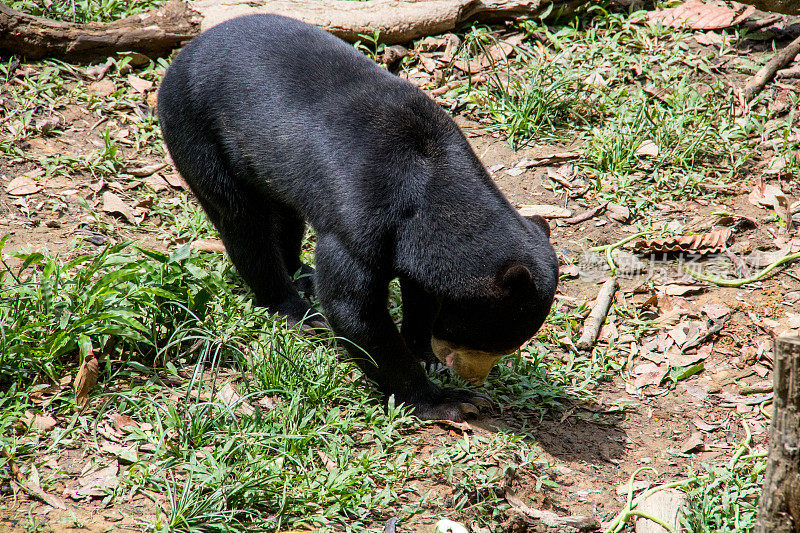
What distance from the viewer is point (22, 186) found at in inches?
228

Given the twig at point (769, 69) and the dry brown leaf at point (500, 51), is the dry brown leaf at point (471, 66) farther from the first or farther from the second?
the twig at point (769, 69)

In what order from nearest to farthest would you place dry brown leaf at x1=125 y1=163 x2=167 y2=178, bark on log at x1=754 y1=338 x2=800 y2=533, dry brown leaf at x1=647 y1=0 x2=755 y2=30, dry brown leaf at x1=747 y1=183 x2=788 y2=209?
bark on log at x1=754 y1=338 x2=800 y2=533
dry brown leaf at x1=747 y1=183 x2=788 y2=209
dry brown leaf at x1=125 y1=163 x2=167 y2=178
dry brown leaf at x1=647 y1=0 x2=755 y2=30

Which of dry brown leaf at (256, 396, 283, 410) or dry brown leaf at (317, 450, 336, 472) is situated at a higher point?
dry brown leaf at (317, 450, 336, 472)

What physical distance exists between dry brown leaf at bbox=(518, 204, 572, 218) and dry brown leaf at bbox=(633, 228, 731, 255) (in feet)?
2.26

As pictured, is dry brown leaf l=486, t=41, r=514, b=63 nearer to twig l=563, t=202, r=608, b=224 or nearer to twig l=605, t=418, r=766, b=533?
twig l=563, t=202, r=608, b=224

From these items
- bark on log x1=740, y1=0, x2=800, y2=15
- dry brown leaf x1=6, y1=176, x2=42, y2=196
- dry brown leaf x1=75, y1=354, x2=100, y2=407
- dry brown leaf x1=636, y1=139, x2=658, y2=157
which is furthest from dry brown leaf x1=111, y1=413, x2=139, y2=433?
bark on log x1=740, y1=0, x2=800, y2=15

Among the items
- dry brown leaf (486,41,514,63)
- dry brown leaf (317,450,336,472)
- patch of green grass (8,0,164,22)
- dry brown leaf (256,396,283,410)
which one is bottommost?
dry brown leaf (256,396,283,410)

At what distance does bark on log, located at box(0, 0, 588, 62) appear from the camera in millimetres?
7000

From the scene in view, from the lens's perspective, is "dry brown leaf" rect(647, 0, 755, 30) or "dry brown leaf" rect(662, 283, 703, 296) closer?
"dry brown leaf" rect(662, 283, 703, 296)

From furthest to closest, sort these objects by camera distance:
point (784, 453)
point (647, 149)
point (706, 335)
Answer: point (647, 149) < point (706, 335) < point (784, 453)

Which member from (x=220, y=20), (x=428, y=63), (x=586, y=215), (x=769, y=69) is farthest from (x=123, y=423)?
(x=769, y=69)

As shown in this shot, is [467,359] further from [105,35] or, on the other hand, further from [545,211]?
[105,35]

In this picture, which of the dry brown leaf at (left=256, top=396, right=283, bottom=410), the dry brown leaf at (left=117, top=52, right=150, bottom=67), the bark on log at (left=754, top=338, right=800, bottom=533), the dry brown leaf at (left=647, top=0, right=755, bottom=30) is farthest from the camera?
the dry brown leaf at (left=647, top=0, right=755, bottom=30)

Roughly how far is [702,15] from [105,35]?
6240mm
